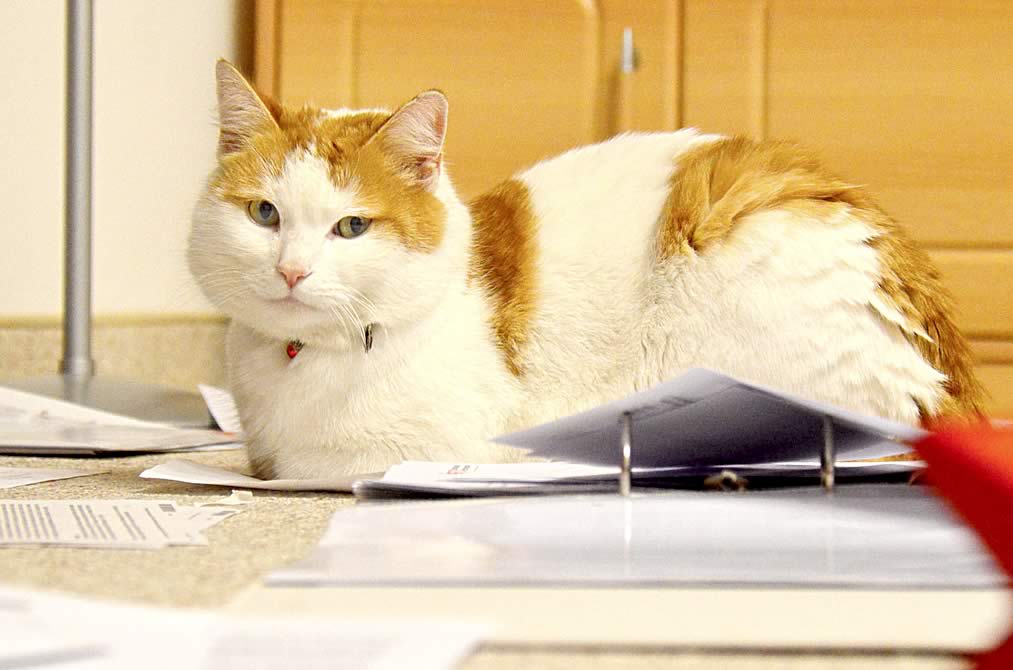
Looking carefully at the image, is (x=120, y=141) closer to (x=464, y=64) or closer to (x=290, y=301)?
(x=464, y=64)

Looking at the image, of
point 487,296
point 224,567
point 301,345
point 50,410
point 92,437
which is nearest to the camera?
point 224,567

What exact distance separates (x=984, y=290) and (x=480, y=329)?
1.60 m

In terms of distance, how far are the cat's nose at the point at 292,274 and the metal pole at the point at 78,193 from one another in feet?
3.27

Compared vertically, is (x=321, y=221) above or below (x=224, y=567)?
above

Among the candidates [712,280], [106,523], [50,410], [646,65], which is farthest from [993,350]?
[106,523]

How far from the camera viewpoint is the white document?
27.1 inches

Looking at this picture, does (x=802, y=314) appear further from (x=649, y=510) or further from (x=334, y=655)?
(x=334, y=655)

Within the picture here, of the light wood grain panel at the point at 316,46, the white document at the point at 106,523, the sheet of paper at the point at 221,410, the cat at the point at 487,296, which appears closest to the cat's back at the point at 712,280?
the cat at the point at 487,296

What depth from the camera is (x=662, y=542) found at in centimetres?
62

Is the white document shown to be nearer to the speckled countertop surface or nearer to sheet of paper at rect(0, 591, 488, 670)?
the speckled countertop surface

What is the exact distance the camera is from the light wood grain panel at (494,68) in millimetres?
2467

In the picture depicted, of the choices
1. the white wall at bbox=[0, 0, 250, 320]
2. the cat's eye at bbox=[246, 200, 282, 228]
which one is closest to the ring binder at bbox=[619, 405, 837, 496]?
the cat's eye at bbox=[246, 200, 282, 228]

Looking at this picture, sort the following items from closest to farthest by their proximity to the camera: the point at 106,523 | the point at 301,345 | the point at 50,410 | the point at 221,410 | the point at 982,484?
the point at 982,484
the point at 106,523
the point at 301,345
the point at 50,410
the point at 221,410

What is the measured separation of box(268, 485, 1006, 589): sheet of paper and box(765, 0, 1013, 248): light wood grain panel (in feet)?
5.82
